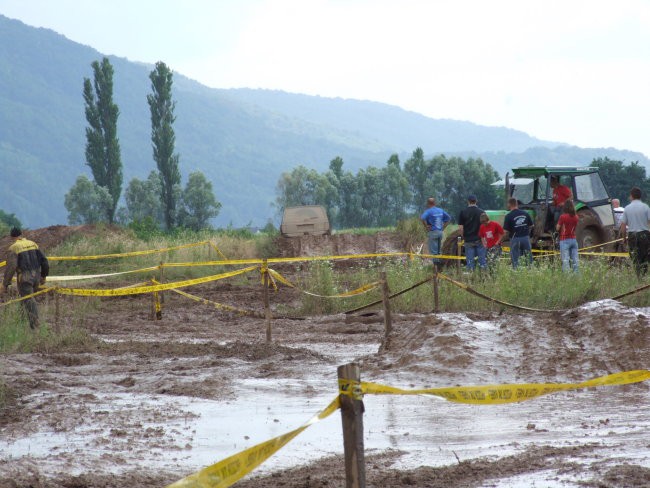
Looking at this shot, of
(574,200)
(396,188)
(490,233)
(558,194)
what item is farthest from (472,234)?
(396,188)

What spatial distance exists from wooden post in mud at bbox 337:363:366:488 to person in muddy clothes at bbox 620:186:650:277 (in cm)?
1238

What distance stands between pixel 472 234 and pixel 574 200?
3.81 metres

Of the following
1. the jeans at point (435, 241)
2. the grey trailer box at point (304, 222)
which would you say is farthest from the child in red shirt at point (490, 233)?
the grey trailer box at point (304, 222)

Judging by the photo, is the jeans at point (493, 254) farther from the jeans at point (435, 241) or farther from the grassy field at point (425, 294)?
the jeans at point (435, 241)

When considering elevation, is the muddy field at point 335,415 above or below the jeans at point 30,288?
Answer: below

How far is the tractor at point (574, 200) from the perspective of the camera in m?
21.3

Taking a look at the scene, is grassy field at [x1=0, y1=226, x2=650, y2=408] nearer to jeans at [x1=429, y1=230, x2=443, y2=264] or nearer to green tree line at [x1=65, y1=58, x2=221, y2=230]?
jeans at [x1=429, y1=230, x2=443, y2=264]

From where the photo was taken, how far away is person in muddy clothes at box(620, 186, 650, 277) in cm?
1652

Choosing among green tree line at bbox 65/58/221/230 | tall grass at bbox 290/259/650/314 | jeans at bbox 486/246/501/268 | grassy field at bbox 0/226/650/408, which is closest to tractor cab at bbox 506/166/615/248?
grassy field at bbox 0/226/650/408

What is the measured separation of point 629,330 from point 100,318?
10.2 m

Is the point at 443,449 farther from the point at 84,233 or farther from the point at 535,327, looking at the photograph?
the point at 84,233

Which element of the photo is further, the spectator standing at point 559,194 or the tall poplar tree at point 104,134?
the tall poplar tree at point 104,134

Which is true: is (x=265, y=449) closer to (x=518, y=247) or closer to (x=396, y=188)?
(x=518, y=247)

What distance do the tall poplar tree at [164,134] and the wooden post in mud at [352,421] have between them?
A: 67484mm
